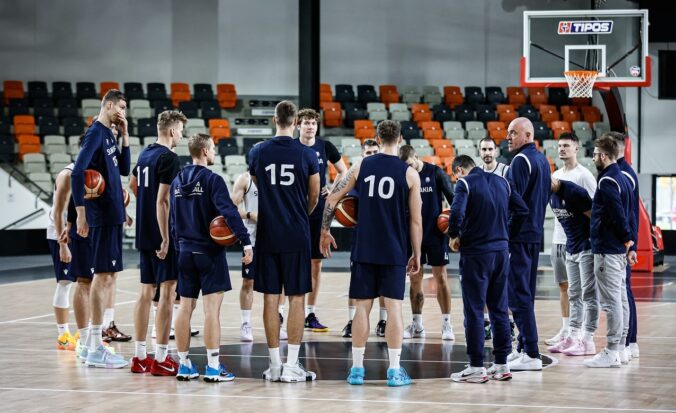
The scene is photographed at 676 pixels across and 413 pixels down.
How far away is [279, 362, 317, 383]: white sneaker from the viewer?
7.15 metres

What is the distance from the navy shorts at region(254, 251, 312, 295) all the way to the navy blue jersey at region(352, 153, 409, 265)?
0.44 meters

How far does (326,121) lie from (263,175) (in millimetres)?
17965

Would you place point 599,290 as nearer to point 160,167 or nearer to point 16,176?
point 160,167

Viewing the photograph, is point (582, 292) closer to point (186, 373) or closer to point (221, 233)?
point (221, 233)

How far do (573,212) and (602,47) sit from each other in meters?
9.20

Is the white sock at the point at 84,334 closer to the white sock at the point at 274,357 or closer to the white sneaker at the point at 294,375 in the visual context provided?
the white sock at the point at 274,357

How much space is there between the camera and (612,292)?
7.82 metres

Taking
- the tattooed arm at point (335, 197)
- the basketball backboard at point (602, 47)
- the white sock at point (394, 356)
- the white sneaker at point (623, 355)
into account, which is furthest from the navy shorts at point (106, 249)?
the basketball backboard at point (602, 47)

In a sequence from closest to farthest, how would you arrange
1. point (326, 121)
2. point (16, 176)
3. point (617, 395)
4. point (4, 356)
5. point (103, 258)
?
point (617, 395)
point (103, 258)
point (4, 356)
point (16, 176)
point (326, 121)

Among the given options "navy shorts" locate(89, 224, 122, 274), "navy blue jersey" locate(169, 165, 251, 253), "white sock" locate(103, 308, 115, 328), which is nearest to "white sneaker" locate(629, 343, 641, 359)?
"navy blue jersey" locate(169, 165, 251, 253)

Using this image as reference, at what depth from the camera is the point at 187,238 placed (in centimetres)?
715

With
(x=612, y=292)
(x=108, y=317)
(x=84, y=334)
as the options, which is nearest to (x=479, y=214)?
(x=612, y=292)

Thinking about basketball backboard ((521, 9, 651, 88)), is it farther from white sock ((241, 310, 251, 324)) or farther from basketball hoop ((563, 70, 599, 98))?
white sock ((241, 310, 251, 324))

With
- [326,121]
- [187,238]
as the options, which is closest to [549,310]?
[187,238]
